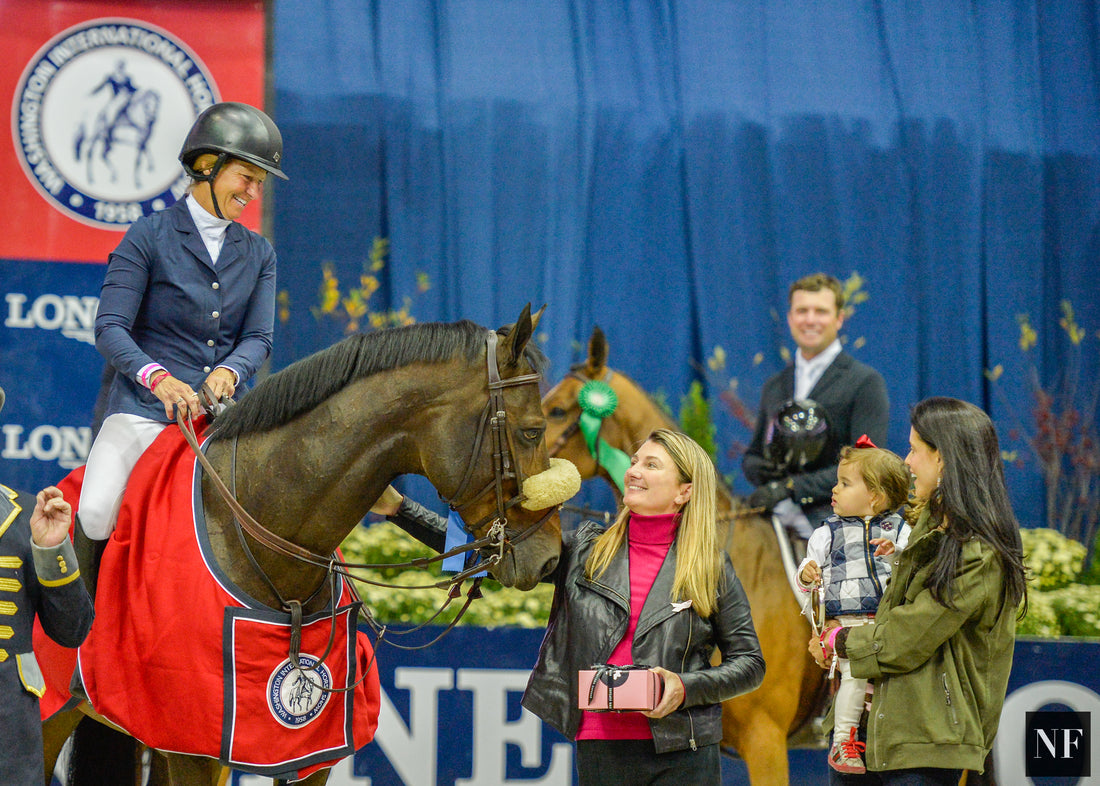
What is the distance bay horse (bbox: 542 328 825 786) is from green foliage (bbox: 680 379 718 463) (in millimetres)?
1326

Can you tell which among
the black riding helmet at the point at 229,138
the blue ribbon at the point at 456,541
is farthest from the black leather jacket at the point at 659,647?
the black riding helmet at the point at 229,138

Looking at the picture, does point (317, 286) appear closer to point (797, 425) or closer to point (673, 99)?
point (673, 99)

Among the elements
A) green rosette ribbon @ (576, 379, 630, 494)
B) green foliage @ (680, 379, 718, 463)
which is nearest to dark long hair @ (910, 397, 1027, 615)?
green rosette ribbon @ (576, 379, 630, 494)

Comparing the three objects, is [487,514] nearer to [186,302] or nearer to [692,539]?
[692,539]

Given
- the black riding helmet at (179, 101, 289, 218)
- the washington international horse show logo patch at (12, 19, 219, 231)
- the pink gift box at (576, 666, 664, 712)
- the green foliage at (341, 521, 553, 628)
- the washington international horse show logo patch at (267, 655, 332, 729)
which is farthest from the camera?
the washington international horse show logo patch at (12, 19, 219, 231)

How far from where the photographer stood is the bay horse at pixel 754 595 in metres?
3.72

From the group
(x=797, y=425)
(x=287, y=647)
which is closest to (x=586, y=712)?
(x=287, y=647)

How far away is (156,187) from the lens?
499 centimetres

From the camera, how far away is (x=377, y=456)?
8.14 ft

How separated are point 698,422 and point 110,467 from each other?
11.6 feet

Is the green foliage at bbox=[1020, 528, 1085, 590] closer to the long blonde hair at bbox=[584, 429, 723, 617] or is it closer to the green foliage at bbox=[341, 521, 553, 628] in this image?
the green foliage at bbox=[341, 521, 553, 628]

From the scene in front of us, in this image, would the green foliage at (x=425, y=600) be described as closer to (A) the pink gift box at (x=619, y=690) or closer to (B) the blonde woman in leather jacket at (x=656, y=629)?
(B) the blonde woman in leather jacket at (x=656, y=629)

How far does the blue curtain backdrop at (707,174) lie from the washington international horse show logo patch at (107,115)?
101cm

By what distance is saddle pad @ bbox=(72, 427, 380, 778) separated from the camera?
241cm
